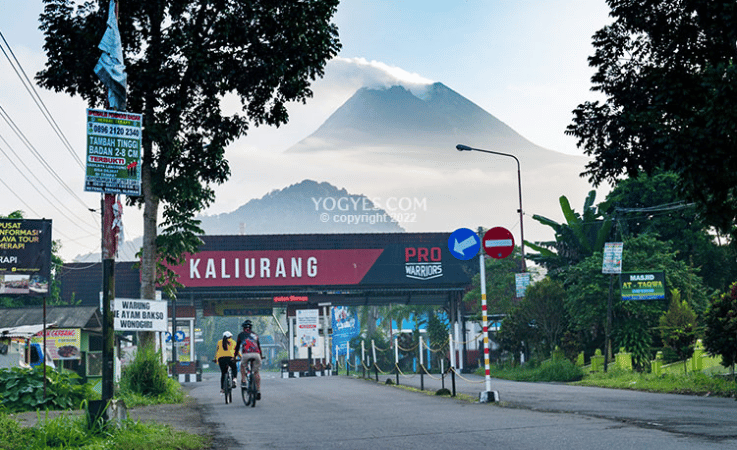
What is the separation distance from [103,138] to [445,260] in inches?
1768

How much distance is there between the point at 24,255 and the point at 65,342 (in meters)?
8.33

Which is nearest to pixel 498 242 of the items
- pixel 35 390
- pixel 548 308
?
pixel 35 390

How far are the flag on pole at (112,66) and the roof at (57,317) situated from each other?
25.7 m

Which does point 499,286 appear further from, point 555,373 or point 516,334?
point 555,373

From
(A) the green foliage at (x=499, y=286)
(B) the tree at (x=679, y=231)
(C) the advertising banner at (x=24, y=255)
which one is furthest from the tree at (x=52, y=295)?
(B) the tree at (x=679, y=231)

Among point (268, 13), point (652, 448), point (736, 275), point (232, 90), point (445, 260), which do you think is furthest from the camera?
point (445, 260)

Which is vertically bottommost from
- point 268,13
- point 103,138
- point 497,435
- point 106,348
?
point 497,435

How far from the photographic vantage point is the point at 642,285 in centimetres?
3131

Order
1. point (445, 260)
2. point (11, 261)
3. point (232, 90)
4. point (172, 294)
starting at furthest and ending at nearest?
point (445, 260) < point (11, 261) < point (172, 294) < point (232, 90)

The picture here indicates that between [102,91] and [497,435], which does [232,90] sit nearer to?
[102,91]

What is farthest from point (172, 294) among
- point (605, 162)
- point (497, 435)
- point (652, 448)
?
point (652, 448)

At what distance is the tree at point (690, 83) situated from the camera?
9.52 meters

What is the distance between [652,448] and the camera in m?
8.18

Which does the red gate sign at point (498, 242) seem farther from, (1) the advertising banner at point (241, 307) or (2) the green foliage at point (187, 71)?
(1) the advertising banner at point (241, 307)
